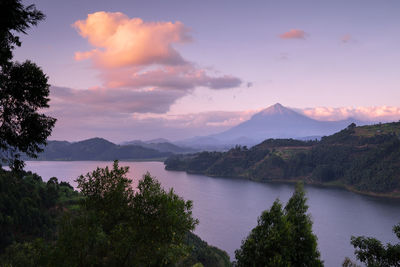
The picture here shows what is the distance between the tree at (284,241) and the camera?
15812 millimetres

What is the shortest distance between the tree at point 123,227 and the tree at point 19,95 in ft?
18.1

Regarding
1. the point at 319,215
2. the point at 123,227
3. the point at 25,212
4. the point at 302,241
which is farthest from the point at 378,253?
the point at 319,215

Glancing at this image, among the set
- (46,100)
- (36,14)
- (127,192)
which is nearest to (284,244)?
(127,192)

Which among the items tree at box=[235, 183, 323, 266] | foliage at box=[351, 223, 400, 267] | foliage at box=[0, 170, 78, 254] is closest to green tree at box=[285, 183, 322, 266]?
tree at box=[235, 183, 323, 266]

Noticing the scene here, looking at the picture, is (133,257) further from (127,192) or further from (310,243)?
(310,243)

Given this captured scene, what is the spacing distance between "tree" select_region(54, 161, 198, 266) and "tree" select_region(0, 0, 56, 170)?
5.50 metres

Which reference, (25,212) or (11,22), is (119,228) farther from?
(25,212)

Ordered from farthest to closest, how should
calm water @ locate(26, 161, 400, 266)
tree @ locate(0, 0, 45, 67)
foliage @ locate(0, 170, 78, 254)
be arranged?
1. calm water @ locate(26, 161, 400, 266)
2. foliage @ locate(0, 170, 78, 254)
3. tree @ locate(0, 0, 45, 67)

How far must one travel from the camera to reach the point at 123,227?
18.0 m

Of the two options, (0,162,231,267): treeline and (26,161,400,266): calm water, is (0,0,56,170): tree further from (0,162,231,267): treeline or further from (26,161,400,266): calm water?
(26,161,400,266): calm water

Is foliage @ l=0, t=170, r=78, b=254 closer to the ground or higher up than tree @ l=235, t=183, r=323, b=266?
closer to the ground

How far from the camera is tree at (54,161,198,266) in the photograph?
16609mm

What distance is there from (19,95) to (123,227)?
9967mm

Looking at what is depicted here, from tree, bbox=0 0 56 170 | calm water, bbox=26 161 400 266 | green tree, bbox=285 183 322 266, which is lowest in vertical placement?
calm water, bbox=26 161 400 266
